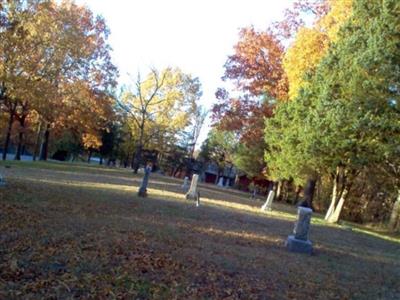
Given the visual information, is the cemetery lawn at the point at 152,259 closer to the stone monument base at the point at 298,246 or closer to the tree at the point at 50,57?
the stone monument base at the point at 298,246

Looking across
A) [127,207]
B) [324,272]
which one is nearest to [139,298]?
[324,272]

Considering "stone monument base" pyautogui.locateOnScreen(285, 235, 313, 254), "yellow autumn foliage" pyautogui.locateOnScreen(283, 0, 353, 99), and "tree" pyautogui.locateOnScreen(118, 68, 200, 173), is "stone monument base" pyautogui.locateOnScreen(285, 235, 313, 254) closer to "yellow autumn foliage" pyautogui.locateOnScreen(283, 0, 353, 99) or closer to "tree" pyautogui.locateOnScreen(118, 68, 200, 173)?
"yellow autumn foliage" pyautogui.locateOnScreen(283, 0, 353, 99)

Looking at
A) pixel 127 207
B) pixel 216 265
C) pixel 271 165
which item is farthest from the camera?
pixel 271 165

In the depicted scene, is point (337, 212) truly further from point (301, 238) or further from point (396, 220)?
point (301, 238)

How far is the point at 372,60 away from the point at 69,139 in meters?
55.6

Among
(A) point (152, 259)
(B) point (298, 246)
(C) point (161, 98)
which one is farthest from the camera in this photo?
(C) point (161, 98)

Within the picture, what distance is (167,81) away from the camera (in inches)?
1757

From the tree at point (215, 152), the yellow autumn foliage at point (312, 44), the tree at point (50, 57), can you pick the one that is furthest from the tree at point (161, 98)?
the tree at point (215, 152)

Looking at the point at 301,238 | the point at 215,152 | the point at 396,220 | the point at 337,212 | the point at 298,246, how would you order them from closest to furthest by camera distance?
the point at 298,246 < the point at 301,238 < the point at 337,212 < the point at 396,220 < the point at 215,152

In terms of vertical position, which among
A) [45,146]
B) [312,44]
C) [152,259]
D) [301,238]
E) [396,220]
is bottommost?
[152,259]

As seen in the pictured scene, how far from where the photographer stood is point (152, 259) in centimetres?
750

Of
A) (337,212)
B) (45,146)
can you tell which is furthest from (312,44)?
(45,146)

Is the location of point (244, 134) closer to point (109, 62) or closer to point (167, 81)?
point (167, 81)

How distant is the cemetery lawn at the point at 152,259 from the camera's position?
5867 millimetres
